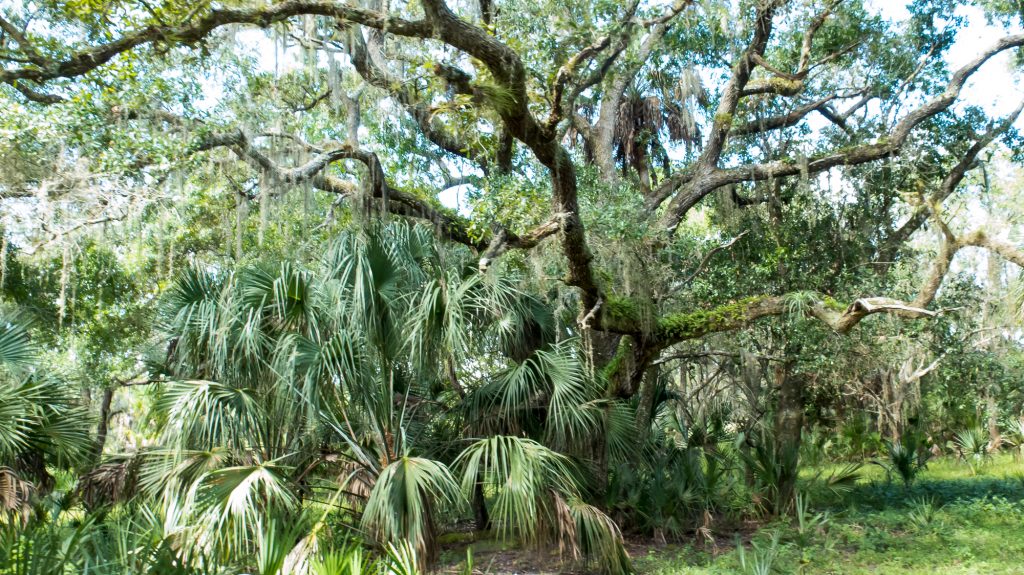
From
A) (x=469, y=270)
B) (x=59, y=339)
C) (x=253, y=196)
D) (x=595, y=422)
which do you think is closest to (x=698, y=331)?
(x=595, y=422)

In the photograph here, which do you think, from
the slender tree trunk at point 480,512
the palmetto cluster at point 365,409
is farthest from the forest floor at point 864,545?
the palmetto cluster at point 365,409

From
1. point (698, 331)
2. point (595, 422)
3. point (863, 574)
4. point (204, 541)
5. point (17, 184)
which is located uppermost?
point (17, 184)

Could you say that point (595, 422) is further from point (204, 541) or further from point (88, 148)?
point (88, 148)

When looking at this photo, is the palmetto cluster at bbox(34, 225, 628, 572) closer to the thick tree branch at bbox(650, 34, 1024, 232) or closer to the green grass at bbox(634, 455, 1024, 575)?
the green grass at bbox(634, 455, 1024, 575)

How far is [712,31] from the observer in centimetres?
978

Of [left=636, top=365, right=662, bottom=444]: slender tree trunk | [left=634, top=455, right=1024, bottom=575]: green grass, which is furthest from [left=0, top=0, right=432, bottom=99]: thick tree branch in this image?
[left=634, top=455, right=1024, bottom=575]: green grass

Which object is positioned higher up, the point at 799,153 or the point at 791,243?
the point at 799,153

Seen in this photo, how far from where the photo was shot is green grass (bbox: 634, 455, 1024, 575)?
297 inches

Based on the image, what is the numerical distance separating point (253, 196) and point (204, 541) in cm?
455

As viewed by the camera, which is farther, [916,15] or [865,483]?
[865,483]

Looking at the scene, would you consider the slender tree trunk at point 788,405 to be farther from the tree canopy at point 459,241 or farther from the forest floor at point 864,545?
the forest floor at point 864,545

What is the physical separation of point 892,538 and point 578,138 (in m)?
6.80

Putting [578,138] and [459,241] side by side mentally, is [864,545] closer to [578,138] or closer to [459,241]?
[459,241]

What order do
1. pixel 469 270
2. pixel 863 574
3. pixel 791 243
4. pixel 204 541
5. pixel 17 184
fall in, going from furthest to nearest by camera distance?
pixel 791 243
pixel 469 270
pixel 17 184
pixel 863 574
pixel 204 541
